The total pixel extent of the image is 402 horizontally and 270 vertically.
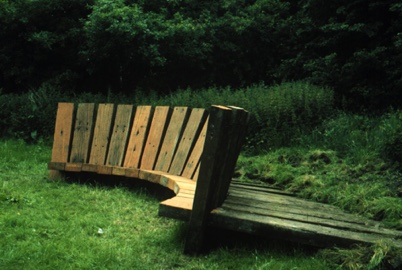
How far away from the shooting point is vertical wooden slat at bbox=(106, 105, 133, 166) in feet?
19.5

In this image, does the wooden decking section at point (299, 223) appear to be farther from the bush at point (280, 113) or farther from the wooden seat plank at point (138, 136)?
the bush at point (280, 113)

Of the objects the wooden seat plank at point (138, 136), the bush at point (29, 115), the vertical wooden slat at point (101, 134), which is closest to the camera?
the wooden seat plank at point (138, 136)

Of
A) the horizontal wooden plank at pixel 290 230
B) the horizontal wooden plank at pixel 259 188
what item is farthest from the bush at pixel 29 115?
the horizontal wooden plank at pixel 290 230

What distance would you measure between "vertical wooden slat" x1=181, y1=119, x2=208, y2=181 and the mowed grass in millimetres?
485

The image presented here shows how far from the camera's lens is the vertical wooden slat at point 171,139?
18.0 feet

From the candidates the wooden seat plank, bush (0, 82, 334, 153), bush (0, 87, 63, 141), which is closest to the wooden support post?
the wooden seat plank

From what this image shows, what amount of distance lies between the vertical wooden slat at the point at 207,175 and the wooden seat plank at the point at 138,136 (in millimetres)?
2522

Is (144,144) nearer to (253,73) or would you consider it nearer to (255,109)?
(255,109)

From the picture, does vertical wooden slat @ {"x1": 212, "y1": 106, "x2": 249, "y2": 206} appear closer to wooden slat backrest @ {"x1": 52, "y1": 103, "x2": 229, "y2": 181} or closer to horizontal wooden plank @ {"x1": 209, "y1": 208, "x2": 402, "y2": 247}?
horizontal wooden plank @ {"x1": 209, "y1": 208, "x2": 402, "y2": 247}

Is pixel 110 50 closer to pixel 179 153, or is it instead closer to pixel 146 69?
pixel 146 69

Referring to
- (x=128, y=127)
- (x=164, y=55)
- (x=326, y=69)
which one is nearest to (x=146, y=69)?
(x=164, y=55)

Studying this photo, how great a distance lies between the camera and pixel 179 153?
536cm

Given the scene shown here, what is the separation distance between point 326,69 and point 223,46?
318 cm

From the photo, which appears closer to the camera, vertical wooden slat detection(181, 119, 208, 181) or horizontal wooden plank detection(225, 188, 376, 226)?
horizontal wooden plank detection(225, 188, 376, 226)
